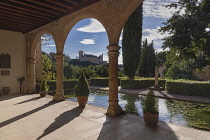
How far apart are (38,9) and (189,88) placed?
980 cm

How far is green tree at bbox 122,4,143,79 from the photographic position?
13.9m

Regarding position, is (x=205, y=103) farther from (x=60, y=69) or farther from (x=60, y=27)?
(x=60, y=27)

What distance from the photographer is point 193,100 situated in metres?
7.75

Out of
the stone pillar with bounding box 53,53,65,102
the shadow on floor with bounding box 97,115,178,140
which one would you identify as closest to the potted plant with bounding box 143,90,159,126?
the shadow on floor with bounding box 97,115,178,140

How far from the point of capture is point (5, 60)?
830 centimetres

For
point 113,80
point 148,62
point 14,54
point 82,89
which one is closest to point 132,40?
point 82,89

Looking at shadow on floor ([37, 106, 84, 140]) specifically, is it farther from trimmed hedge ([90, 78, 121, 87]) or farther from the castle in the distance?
the castle in the distance

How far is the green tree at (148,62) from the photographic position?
2587 centimetres

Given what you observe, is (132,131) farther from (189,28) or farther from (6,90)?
(189,28)

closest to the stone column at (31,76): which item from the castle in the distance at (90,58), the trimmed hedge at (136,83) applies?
the trimmed hedge at (136,83)

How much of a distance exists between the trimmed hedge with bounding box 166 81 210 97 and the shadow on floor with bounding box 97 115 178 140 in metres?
6.95

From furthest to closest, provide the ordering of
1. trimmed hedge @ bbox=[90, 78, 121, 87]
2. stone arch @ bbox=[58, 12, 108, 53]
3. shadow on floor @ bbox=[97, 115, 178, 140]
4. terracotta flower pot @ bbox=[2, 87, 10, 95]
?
1. trimmed hedge @ bbox=[90, 78, 121, 87]
2. terracotta flower pot @ bbox=[2, 87, 10, 95]
3. stone arch @ bbox=[58, 12, 108, 53]
4. shadow on floor @ bbox=[97, 115, 178, 140]

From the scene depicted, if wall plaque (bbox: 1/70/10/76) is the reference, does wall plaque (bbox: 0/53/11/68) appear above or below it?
above

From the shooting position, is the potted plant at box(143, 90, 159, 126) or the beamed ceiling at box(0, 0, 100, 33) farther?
the beamed ceiling at box(0, 0, 100, 33)
